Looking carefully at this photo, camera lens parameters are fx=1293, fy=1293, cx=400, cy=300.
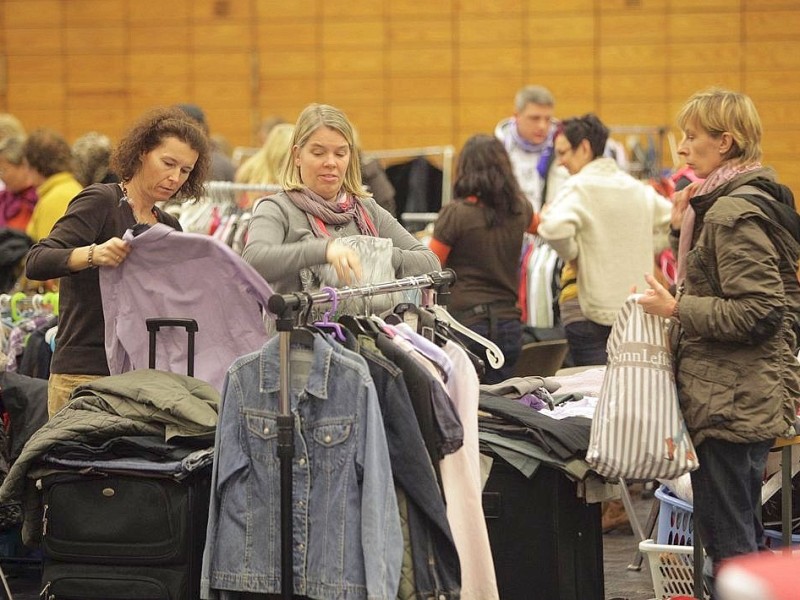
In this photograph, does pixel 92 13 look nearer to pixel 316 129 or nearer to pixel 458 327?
pixel 316 129

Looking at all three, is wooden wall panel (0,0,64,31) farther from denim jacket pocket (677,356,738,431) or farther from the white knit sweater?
denim jacket pocket (677,356,738,431)

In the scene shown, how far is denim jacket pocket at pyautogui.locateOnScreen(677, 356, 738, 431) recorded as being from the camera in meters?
3.32

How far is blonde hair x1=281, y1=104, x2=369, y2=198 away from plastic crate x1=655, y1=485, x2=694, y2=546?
135 centimetres

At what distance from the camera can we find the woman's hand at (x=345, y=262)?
3.22m

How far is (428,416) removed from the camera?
3.19 meters

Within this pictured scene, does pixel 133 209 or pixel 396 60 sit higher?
pixel 396 60

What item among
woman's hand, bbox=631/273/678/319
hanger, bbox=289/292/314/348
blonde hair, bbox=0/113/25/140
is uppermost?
blonde hair, bbox=0/113/25/140

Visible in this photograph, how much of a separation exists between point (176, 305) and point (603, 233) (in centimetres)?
245

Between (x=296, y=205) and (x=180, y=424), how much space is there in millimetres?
681

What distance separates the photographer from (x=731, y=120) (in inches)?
134

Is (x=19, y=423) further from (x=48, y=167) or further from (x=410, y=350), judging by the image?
(x=48, y=167)

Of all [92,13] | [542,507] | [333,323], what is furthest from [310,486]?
[92,13]

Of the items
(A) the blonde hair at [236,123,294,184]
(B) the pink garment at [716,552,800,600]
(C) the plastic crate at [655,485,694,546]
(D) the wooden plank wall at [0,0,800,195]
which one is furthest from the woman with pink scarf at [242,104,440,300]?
(D) the wooden plank wall at [0,0,800,195]

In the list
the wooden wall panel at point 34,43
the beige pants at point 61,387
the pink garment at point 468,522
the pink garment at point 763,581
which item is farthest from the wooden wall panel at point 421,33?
the pink garment at point 763,581
